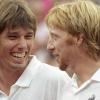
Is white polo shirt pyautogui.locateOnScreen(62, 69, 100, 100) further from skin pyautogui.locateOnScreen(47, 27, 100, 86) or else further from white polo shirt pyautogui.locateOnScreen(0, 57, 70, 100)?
white polo shirt pyautogui.locateOnScreen(0, 57, 70, 100)

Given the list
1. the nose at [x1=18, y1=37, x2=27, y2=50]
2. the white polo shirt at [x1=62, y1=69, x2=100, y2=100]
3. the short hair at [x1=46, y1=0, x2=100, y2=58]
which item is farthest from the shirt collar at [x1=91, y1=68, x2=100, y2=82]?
the nose at [x1=18, y1=37, x2=27, y2=50]

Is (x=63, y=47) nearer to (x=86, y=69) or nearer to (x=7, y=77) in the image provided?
(x=86, y=69)

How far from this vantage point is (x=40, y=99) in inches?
202

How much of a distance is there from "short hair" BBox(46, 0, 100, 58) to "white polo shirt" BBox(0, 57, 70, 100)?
0.60 meters

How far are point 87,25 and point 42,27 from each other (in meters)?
3.26

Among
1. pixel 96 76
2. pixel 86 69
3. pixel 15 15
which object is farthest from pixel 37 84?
pixel 96 76

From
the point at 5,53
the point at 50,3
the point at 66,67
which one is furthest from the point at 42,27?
the point at 66,67

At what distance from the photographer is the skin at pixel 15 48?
16.7 feet

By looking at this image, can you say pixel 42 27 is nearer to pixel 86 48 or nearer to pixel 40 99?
pixel 40 99

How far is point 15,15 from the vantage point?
16.8 ft

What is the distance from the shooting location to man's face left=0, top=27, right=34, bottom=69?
16.7 ft

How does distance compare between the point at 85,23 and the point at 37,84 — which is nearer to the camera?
the point at 85,23

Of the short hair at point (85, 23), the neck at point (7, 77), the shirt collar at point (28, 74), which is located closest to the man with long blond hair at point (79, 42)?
the short hair at point (85, 23)

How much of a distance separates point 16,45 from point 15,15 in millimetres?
238
